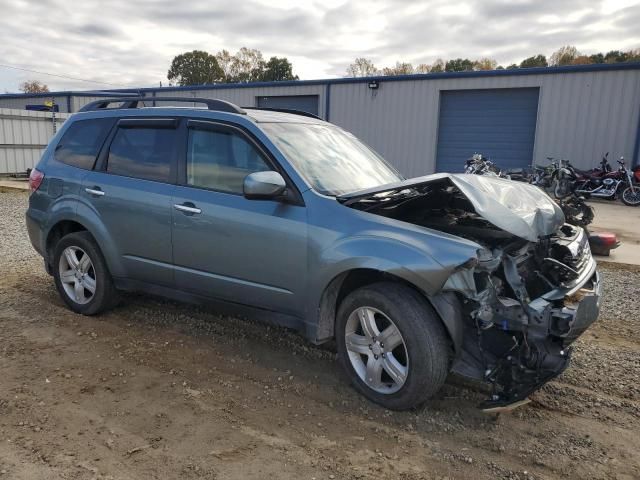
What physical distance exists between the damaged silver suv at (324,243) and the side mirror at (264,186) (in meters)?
0.01

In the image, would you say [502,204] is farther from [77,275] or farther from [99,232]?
[77,275]

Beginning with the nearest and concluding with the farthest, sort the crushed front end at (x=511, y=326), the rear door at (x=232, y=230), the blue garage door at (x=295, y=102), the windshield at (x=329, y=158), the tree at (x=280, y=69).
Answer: the crushed front end at (x=511, y=326) → the rear door at (x=232, y=230) → the windshield at (x=329, y=158) → the blue garage door at (x=295, y=102) → the tree at (x=280, y=69)

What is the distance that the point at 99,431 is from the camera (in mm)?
3049

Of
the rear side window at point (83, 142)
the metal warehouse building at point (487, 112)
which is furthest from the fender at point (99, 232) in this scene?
the metal warehouse building at point (487, 112)

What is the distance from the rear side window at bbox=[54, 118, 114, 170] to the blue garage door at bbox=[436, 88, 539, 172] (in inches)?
570

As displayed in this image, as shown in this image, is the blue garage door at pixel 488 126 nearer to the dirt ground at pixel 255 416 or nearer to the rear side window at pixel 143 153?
the dirt ground at pixel 255 416

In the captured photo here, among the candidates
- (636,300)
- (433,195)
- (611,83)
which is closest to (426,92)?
(611,83)

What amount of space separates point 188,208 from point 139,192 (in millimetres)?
589

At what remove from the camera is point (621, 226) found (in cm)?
1068

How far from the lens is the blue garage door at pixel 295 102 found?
20484 millimetres

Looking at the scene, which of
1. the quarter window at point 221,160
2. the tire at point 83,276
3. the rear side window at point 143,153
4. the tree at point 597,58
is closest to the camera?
the quarter window at point 221,160

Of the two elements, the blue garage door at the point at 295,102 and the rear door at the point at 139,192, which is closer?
the rear door at the point at 139,192

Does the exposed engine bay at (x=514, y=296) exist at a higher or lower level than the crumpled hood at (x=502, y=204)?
lower

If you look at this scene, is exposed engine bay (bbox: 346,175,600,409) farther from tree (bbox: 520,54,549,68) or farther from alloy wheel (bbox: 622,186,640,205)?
tree (bbox: 520,54,549,68)
